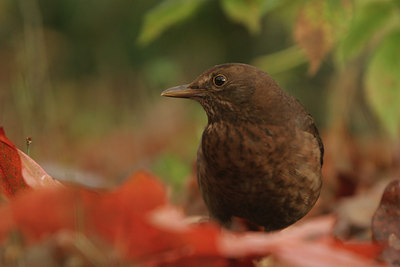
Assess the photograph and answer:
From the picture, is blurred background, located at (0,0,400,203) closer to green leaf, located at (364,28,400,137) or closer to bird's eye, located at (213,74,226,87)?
green leaf, located at (364,28,400,137)

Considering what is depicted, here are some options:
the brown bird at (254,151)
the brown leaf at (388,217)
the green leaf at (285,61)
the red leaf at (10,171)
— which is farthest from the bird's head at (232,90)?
the green leaf at (285,61)

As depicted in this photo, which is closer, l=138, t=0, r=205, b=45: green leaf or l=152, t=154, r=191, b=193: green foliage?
l=138, t=0, r=205, b=45: green leaf

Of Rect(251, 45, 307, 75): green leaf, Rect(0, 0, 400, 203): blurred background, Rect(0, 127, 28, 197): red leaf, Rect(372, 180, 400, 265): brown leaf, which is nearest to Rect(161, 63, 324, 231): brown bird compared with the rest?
Rect(0, 0, 400, 203): blurred background

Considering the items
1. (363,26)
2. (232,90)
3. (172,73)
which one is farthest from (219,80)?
(172,73)

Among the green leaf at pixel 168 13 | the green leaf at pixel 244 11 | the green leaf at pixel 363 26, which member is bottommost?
the green leaf at pixel 363 26

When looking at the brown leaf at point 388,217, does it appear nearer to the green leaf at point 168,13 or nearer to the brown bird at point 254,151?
the brown bird at point 254,151
